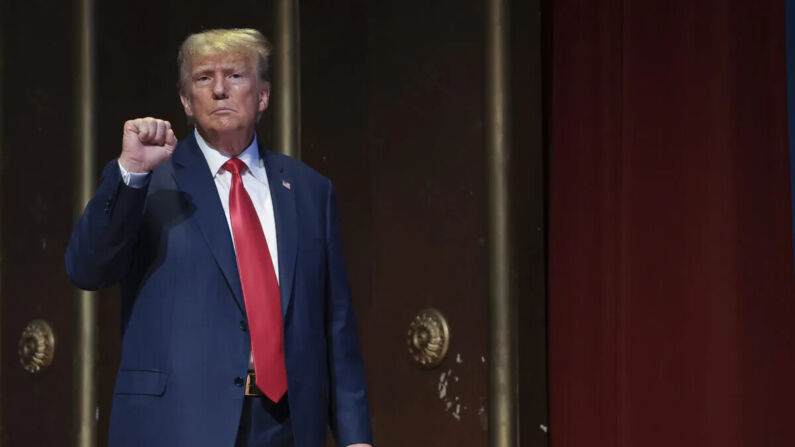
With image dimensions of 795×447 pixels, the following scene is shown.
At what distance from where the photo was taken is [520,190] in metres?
2.60

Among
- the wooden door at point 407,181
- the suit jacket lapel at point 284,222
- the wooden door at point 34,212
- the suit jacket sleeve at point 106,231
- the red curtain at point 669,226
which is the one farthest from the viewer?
the wooden door at point 34,212

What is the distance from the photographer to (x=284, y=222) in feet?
5.38

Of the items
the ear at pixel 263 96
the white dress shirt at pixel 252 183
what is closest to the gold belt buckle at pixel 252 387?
the white dress shirt at pixel 252 183

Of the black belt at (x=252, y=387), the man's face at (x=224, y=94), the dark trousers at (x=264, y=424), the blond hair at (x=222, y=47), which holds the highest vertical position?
the blond hair at (x=222, y=47)

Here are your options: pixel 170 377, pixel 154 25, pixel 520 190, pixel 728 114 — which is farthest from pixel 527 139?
pixel 170 377

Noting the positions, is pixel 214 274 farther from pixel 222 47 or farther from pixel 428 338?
pixel 428 338

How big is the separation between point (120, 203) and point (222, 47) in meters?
0.31

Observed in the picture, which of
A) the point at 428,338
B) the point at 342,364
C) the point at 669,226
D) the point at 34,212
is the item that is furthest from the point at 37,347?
the point at 669,226

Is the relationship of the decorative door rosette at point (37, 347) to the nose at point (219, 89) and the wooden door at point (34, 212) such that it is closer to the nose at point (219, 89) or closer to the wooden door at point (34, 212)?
the wooden door at point (34, 212)

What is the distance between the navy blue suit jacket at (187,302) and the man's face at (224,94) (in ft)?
0.17

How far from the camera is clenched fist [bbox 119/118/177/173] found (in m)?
1.49

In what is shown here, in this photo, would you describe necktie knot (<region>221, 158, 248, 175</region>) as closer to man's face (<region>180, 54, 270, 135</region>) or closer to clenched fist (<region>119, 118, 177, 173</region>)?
man's face (<region>180, 54, 270, 135</region>)

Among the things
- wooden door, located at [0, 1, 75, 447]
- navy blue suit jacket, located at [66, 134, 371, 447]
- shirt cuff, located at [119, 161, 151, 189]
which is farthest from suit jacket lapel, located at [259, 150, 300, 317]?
wooden door, located at [0, 1, 75, 447]

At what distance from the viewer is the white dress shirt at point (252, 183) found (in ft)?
5.36
